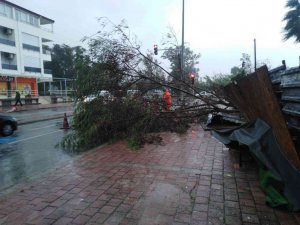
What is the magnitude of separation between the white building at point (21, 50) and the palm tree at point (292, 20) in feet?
109

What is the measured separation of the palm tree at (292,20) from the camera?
29000 mm

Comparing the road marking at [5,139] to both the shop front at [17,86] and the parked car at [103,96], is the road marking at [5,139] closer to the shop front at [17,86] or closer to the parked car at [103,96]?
the parked car at [103,96]

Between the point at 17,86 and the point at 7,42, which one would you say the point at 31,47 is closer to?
the point at 7,42

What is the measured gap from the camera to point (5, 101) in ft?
123

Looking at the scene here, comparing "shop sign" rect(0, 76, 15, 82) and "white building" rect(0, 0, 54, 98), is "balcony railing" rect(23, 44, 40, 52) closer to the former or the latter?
"white building" rect(0, 0, 54, 98)

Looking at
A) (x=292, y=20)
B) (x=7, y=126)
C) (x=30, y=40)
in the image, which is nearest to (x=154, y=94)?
(x=7, y=126)

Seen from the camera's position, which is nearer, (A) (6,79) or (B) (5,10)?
(A) (6,79)

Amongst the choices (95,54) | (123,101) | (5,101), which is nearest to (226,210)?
(123,101)

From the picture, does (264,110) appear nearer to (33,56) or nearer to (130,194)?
(130,194)

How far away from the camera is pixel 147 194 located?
16.8 feet

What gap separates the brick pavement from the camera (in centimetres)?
426

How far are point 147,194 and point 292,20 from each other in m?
29.4

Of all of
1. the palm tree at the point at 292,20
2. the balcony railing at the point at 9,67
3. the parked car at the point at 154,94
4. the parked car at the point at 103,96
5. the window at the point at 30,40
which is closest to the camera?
the parked car at the point at 154,94

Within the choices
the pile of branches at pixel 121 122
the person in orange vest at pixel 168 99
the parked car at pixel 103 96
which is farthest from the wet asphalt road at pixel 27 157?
the person in orange vest at pixel 168 99
